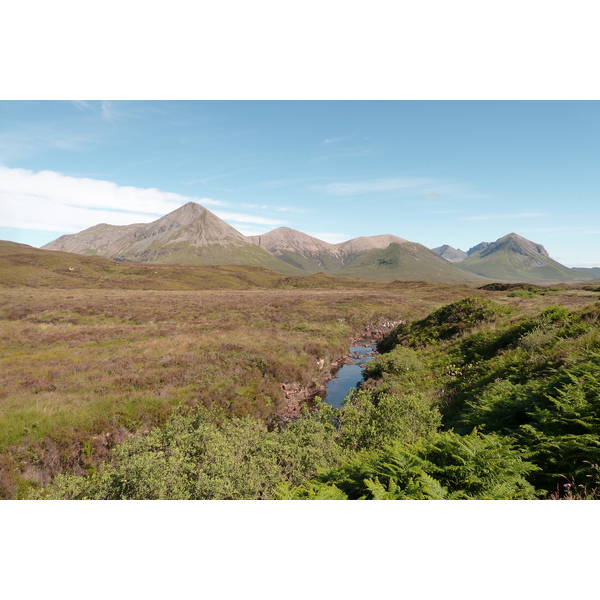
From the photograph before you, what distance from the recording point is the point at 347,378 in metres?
22.8

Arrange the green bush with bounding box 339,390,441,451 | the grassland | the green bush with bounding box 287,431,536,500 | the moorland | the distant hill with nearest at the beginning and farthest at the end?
the green bush with bounding box 287,431,536,500 → the moorland → the green bush with bounding box 339,390,441,451 → the grassland → the distant hill

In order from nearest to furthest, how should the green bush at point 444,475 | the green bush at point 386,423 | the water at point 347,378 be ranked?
the green bush at point 444,475
the green bush at point 386,423
the water at point 347,378

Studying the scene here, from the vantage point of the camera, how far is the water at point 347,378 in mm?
19328

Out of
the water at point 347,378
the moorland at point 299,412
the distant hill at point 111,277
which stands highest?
the distant hill at point 111,277

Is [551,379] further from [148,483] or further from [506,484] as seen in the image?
[148,483]

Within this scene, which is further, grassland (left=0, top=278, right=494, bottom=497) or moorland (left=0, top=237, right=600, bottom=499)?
grassland (left=0, top=278, right=494, bottom=497)

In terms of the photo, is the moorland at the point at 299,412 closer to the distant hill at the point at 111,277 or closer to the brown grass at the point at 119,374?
the brown grass at the point at 119,374

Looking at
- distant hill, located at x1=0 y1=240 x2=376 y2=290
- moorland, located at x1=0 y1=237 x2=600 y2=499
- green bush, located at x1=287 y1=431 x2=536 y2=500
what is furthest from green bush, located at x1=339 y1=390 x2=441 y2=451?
distant hill, located at x1=0 y1=240 x2=376 y2=290

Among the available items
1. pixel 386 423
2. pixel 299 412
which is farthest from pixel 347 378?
pixel 386 423

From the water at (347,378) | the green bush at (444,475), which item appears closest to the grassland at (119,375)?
the water at (347,378)

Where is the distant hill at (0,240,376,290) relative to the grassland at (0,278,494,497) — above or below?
above

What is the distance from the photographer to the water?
63.4 feet

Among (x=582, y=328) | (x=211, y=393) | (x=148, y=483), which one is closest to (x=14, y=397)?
(x=211, y=393)

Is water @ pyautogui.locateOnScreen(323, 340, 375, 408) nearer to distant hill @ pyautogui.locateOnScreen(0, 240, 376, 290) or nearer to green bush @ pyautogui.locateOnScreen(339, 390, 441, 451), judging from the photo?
green bush @ pyautogui.locateOnScreen(339, 390, 441, 451)
